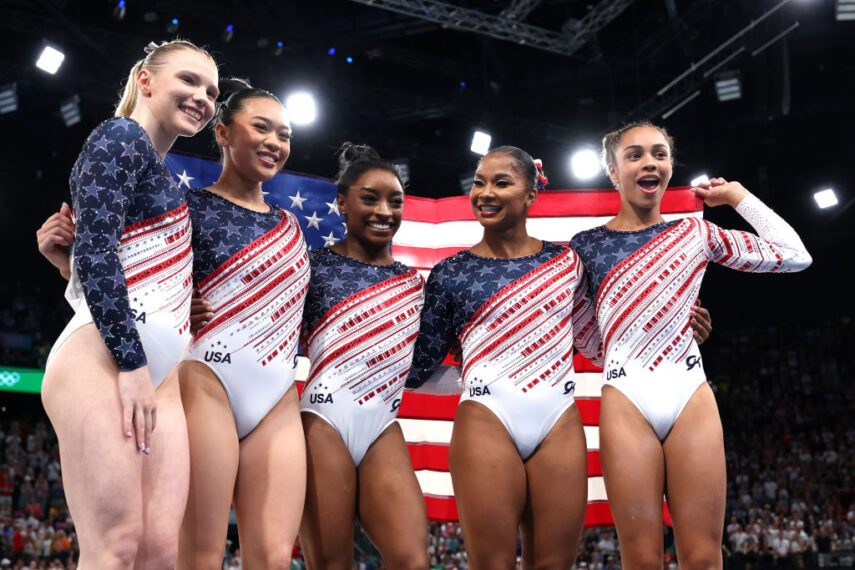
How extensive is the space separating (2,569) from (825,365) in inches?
582

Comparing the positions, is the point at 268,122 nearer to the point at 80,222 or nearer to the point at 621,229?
the point at 80,222

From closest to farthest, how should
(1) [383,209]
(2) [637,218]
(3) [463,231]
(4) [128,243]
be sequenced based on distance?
(4) [128,243] < (1) [383,209] < (2) [637,218] < (3) [463,231]

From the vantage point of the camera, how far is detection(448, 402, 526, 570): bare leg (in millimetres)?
3400

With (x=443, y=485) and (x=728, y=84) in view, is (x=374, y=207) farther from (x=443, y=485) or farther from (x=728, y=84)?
(x=728, y=84)

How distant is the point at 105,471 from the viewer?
2494mm

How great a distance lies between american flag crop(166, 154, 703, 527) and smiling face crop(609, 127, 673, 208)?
118 cm

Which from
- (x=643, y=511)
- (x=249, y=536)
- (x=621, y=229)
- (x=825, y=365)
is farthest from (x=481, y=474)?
(x=825, y=365)

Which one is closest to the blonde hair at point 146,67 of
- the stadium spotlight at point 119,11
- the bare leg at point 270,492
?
the bare leg at point 270,492

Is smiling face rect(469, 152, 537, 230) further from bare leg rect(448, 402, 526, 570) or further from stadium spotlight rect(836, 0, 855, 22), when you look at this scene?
stadium spotlight rect(836, 0, 855, 22)

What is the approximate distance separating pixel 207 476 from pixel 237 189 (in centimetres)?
122

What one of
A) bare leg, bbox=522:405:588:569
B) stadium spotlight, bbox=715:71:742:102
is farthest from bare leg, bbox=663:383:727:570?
stadium spotlight, bbox=715:71:742:102

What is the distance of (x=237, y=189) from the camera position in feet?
11.9

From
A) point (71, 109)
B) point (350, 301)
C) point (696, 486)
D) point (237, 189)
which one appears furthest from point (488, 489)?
point (71, 109)

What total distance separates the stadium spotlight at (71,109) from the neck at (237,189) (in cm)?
887
